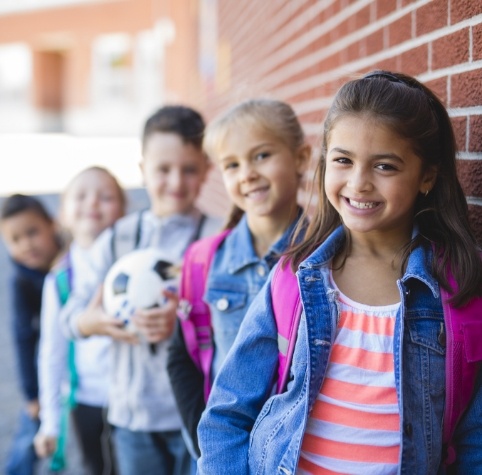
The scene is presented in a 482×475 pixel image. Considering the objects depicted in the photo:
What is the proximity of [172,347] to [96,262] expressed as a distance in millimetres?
828

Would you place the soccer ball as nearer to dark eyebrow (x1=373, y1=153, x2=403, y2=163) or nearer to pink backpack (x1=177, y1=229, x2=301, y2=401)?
pink backpack (x1=177, y1=229, x2=301, y2=401)

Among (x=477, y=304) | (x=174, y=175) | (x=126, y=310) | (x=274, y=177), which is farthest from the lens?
(x=174, y=175)

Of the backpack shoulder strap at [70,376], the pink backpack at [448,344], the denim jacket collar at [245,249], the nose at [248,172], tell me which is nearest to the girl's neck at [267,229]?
the denim jacket collar at [245,249]

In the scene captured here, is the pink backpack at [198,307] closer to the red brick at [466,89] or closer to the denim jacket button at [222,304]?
the denim jacket button at [222,304]

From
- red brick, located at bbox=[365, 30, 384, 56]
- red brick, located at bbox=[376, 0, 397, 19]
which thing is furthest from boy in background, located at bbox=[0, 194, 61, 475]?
red brick, located at bbox=[376, 0, 397, 19]

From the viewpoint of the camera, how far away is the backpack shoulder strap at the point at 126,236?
285 centimetres

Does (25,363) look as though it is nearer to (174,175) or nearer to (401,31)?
(174,175)

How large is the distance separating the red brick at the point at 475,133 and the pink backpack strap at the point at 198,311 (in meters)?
0.88

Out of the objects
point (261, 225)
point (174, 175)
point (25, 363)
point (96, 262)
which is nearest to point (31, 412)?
point (25, 363)

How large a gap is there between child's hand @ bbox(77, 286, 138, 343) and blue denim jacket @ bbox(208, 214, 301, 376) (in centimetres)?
60

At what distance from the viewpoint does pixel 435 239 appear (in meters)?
1.69

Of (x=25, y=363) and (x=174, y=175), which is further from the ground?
(x=174, y=175)

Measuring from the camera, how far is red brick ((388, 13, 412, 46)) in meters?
2.24

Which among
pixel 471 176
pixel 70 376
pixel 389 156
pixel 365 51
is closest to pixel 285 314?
pixel 389 156
